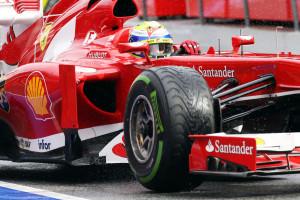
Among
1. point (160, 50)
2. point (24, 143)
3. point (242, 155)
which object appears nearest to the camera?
point (242, 155)

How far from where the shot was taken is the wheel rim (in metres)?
9.12

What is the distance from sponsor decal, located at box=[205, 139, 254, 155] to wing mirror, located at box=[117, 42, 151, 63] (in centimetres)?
160

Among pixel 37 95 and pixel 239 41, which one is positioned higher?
pixel 239 41

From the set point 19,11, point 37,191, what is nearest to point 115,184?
point 37,191

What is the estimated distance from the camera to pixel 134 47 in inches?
391

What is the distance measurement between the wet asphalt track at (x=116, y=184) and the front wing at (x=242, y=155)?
32cm

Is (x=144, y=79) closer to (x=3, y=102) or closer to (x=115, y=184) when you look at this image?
(x=115, y=184)

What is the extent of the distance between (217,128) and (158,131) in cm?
44

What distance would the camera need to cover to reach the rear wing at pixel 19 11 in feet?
40.5

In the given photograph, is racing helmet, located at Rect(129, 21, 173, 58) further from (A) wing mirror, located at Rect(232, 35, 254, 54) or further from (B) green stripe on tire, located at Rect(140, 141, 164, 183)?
(B) green stripe on tire, located at Rect(140, 141, 164, 183)

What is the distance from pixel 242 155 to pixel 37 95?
2782 mm

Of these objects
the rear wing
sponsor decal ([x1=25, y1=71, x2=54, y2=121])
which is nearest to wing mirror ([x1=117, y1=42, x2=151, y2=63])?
sponsor decal ([x1=25, y1=71, x2=54, y2=121])

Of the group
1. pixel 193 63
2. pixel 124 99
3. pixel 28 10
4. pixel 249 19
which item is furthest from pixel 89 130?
pixel 249 19

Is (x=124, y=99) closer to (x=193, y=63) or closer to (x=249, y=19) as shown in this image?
(x=193, y=63)
